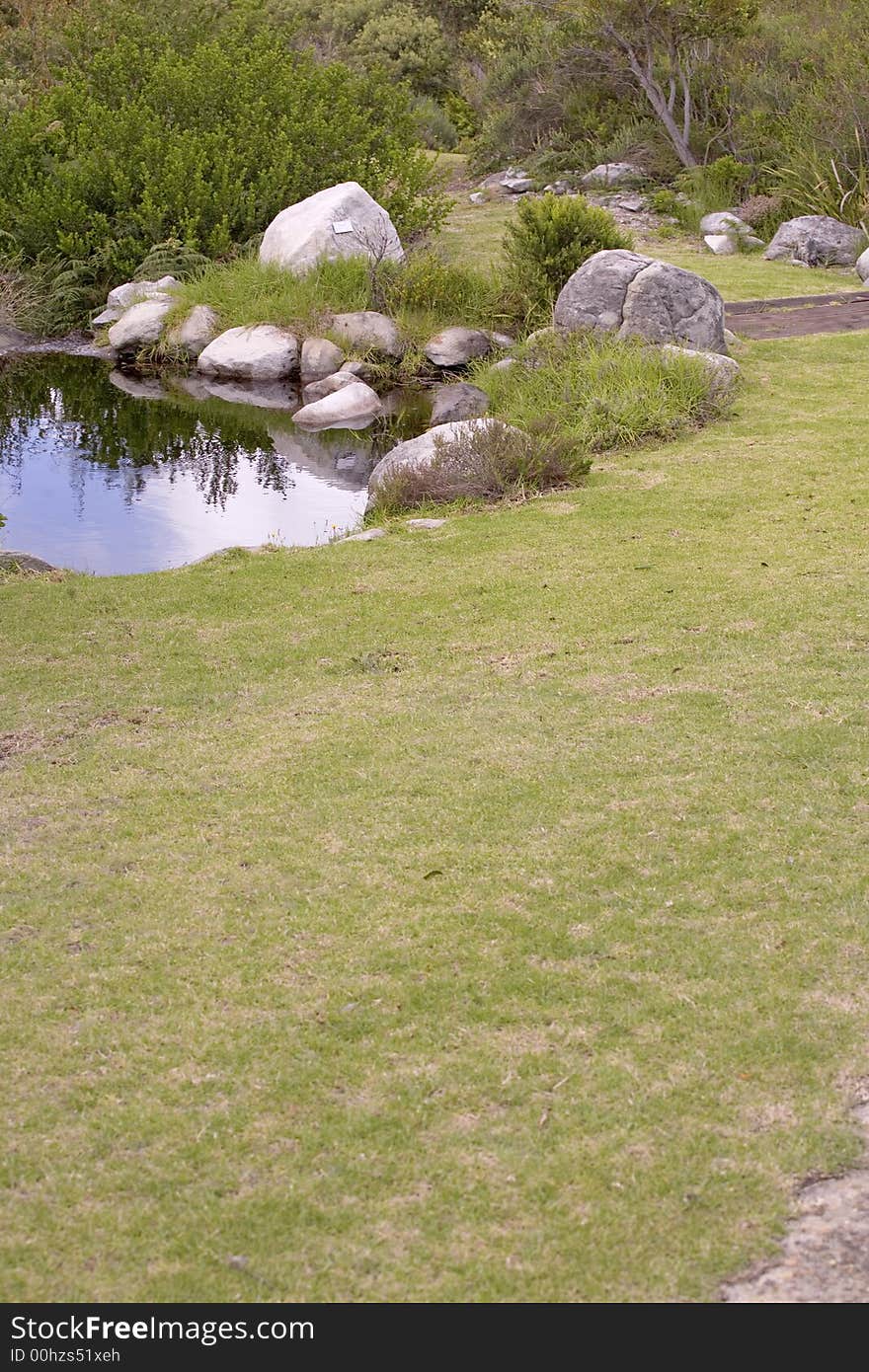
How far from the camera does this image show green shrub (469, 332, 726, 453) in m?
10.1

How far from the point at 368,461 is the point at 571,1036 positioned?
352 inches

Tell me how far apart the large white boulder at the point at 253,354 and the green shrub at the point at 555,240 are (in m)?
2.80

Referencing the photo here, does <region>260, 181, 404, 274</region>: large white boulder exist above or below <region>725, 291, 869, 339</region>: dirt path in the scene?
above

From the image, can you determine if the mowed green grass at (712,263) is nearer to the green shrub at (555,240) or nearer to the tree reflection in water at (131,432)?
the green shrub at (555,240)

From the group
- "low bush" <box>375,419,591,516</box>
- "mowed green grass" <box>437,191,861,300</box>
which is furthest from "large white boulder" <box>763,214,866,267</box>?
"low bush" <box>375,419,591,516</box>

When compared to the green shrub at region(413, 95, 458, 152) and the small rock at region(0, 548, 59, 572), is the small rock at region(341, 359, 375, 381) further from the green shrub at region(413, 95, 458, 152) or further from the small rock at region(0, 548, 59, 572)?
the green shrub at region(413, 95, 458, 152)

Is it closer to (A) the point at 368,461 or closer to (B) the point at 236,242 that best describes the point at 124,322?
(B) the point at 236,242

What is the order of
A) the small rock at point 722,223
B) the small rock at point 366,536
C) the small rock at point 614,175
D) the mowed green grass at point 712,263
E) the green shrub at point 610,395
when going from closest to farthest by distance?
the small rock at point 366,536 → the green shrub at point 610,395 → the mowed green grass at point 712,263 → the small rock at point 722,223 → the small rock at point 614,175

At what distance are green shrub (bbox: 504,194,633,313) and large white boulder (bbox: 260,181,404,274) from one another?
206cm

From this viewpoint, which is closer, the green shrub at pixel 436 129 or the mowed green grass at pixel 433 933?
the mowed green grass at pixel 433 933

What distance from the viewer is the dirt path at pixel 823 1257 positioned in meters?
2.38

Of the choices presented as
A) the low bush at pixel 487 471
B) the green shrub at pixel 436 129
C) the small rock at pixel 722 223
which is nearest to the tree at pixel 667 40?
the small rock at pixel 722 223

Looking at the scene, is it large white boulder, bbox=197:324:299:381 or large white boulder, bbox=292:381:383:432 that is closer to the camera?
large white boulder, bbox=292:381:383:432
